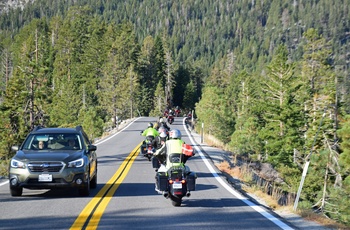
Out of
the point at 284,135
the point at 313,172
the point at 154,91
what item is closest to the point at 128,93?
the point at 154,91

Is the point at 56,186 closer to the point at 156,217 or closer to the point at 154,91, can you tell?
the point at 156,217

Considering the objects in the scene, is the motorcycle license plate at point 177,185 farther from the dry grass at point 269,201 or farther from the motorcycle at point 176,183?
the dry grass at point 269,201

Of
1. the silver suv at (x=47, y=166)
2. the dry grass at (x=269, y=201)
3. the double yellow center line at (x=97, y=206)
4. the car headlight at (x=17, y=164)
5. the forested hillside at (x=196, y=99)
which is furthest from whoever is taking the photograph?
the forested hillside at (x=196, y=99)

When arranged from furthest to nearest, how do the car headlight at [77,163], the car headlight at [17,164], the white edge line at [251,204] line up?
the car headlight at [77,163] → the car headlight at [17,164] → the white edge line at [251,204]

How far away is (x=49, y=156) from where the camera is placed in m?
12.5

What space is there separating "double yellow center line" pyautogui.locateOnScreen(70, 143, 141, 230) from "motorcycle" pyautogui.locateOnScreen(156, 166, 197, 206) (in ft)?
4.40

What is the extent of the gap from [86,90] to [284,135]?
49.1 meters

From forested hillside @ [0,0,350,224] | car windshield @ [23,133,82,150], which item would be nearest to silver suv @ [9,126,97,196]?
car windshield @ [23,133,82,150]

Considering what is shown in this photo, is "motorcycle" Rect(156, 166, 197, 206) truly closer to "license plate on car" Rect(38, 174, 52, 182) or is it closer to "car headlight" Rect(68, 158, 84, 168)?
"car headlight" Rect(68, 158, 84, 168)

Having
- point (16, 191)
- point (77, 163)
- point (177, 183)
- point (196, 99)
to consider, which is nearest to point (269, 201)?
point (177, 183)

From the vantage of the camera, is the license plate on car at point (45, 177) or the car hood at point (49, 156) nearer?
the license plate on car at point (45, 177)

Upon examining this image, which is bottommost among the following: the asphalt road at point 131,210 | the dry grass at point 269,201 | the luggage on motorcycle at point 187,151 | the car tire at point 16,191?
the dry grass at point 269,201

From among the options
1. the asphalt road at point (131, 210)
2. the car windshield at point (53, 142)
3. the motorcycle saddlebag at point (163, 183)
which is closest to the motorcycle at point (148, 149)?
the asphalt road at point (131, 210)

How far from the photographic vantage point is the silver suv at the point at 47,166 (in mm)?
12148
